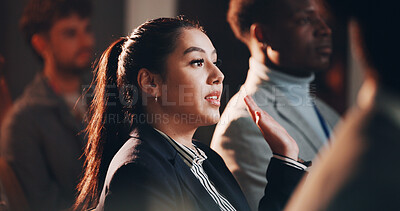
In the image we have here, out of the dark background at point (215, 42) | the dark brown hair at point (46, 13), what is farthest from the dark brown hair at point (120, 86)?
the dark brown hair at point (46, 13)

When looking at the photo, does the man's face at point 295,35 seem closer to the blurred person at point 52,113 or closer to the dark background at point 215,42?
the dark background at point 215,42

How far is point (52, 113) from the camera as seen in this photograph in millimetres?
1897

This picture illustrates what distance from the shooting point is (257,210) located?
1096mm

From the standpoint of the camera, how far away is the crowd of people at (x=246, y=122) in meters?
0.46

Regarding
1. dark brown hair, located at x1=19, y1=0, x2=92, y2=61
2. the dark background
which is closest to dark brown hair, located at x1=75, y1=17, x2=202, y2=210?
the dark background

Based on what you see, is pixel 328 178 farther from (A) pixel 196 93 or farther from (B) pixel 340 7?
(A) pixel 196 93

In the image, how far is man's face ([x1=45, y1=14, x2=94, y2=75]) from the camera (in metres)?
2.11

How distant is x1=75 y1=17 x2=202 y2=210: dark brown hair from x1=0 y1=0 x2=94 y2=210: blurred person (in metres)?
0.45

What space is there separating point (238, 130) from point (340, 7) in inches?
23.9

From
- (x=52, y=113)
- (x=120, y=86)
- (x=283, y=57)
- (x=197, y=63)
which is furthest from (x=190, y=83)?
(x=52, y=113)

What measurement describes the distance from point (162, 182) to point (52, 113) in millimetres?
1189

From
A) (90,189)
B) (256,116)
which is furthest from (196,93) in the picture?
(90,189)

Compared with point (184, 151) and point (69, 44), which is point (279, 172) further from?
point (69, 44)

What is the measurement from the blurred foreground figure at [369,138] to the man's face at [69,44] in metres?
1.75
